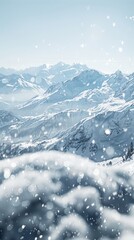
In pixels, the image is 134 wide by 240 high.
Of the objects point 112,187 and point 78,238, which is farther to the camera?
point 112,187

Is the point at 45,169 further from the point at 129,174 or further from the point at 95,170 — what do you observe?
the point at 129,174

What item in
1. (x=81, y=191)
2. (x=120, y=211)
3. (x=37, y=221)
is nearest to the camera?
(x=37, y=221)

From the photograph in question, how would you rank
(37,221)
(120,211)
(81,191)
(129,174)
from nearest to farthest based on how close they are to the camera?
(37,221), (120,211), (81,191), (129,174)

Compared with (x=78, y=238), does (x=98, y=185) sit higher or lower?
lower

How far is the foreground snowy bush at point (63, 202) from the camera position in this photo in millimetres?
35094

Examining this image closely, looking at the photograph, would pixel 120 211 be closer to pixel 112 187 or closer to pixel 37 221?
pixel 112 187

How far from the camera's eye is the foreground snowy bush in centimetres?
3509

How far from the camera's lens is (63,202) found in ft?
134

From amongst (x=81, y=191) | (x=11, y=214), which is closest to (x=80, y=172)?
(x=81, y=191)

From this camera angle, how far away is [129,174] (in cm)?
5953

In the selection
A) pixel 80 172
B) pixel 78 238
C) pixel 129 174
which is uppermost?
pixel 78 238

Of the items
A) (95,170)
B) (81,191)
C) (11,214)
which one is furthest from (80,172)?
(11,214)

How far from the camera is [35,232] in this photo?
34.4 meters

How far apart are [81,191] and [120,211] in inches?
219
